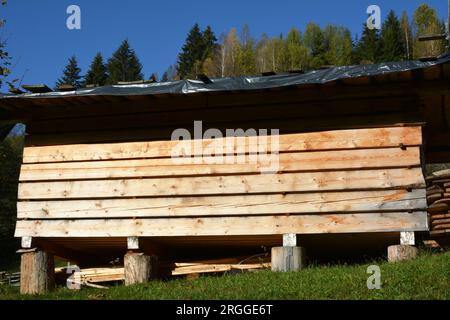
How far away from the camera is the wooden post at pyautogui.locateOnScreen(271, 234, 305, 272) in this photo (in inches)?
395

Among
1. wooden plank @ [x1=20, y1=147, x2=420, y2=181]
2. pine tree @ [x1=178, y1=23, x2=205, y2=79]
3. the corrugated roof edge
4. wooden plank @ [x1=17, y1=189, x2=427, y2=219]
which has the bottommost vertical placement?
wooden plank @ [x1=17, y1=189, x2=427, y2=219]

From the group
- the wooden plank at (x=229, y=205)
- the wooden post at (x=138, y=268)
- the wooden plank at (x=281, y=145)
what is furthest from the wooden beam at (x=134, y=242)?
the wooden plank at (x=281, y=145)

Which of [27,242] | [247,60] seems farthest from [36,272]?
[247,60]

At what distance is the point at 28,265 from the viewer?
11.4 metres

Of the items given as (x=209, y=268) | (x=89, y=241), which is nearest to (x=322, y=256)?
(x=209, y=268)

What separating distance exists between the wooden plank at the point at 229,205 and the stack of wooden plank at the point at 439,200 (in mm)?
6705

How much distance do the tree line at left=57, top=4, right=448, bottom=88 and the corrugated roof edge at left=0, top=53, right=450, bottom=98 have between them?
4476 centimetres

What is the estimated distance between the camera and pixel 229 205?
1052 cm

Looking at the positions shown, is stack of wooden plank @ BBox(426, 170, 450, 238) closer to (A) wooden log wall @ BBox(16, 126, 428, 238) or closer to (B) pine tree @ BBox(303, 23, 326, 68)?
(A) wooden log wall @ BBox(16, 126, 428, 238)

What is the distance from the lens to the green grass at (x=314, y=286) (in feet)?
A: 23.2

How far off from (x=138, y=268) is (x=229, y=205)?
2.13 meters

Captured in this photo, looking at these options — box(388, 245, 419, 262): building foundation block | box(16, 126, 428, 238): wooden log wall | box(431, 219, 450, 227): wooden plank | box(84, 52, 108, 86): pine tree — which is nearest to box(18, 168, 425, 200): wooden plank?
box(16, 126, 428, 238): wooden log wall

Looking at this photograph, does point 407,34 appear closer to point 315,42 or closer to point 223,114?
point 315,42

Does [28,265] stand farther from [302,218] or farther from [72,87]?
[302,218]
